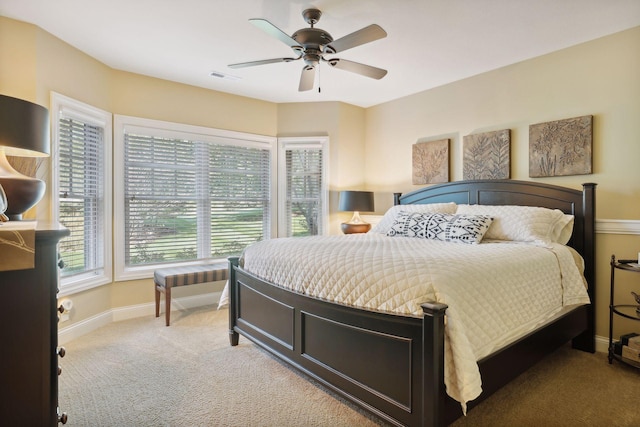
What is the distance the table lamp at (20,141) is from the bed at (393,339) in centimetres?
142

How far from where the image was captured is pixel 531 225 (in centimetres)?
273

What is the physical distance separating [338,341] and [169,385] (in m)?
1.23

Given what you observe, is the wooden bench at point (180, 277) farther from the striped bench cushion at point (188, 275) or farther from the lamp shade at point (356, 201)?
the lamp shade at point (356, 201)

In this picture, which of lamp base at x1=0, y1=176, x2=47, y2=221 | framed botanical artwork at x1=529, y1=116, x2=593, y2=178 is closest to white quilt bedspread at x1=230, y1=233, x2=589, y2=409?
framed botanical artwork at x1=529, y1=116, x2=593, y2=178

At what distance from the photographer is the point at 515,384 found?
2.27m

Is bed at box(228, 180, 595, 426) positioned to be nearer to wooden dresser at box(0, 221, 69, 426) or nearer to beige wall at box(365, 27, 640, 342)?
beige wall at box(365, 27, 640, 342)

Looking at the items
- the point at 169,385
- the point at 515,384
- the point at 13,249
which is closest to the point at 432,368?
the point at 515,384

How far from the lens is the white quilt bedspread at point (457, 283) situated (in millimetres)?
1504

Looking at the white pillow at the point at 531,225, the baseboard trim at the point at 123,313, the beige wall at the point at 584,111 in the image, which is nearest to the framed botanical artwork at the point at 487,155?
the beige wall at the point at 584,111

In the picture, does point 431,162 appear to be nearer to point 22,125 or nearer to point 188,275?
point 188,275

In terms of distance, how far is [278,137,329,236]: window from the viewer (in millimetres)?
4750

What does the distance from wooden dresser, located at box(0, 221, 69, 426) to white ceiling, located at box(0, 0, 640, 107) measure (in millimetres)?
2122

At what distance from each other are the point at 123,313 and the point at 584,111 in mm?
4845

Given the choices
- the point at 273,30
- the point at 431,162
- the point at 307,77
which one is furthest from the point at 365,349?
the point at 431,162
